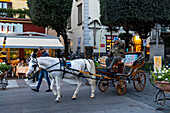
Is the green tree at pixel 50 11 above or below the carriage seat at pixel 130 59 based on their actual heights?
above

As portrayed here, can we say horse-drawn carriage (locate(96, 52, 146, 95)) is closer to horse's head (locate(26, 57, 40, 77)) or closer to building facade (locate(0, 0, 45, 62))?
horse's head (locate(26, 57, 40, 77))

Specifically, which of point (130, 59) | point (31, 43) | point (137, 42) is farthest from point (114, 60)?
point (137, 42)

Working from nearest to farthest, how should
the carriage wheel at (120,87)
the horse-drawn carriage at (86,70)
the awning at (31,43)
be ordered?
the horse-drawn carriage at (86,70) < the carriage wheel at (120,87) < the awning at (31,43)

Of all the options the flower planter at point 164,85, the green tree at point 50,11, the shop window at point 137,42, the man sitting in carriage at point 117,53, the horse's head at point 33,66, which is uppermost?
the green tree at point 50,11

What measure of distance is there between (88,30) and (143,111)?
21.2m

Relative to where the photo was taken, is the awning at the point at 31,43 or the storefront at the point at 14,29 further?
the storefront at the point at 14,29

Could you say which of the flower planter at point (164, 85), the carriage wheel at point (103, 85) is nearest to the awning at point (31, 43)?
the carriage wheel at point (103, 85)

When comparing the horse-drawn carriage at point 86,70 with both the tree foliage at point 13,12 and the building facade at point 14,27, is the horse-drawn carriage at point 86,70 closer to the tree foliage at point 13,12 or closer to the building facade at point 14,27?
the building facade at point 14,27

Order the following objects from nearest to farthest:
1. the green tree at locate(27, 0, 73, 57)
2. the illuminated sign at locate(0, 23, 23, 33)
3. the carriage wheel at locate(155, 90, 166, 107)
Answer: the carriage wheel at locate(155, 90, 166, 107) < the green tree at locate(27, 0, 73, 57) < the illuminated sign at locate(0, 23, 23, 33)

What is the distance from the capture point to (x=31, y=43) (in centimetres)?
1492

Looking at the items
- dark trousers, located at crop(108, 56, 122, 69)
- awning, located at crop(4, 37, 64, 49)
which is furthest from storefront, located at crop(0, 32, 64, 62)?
dark trousers, located at crop(108, 56, 122, 69)

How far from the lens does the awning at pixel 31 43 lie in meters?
14.3

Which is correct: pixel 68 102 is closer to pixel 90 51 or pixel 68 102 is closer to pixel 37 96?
pixel 37 96

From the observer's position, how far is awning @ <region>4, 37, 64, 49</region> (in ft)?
47.0
